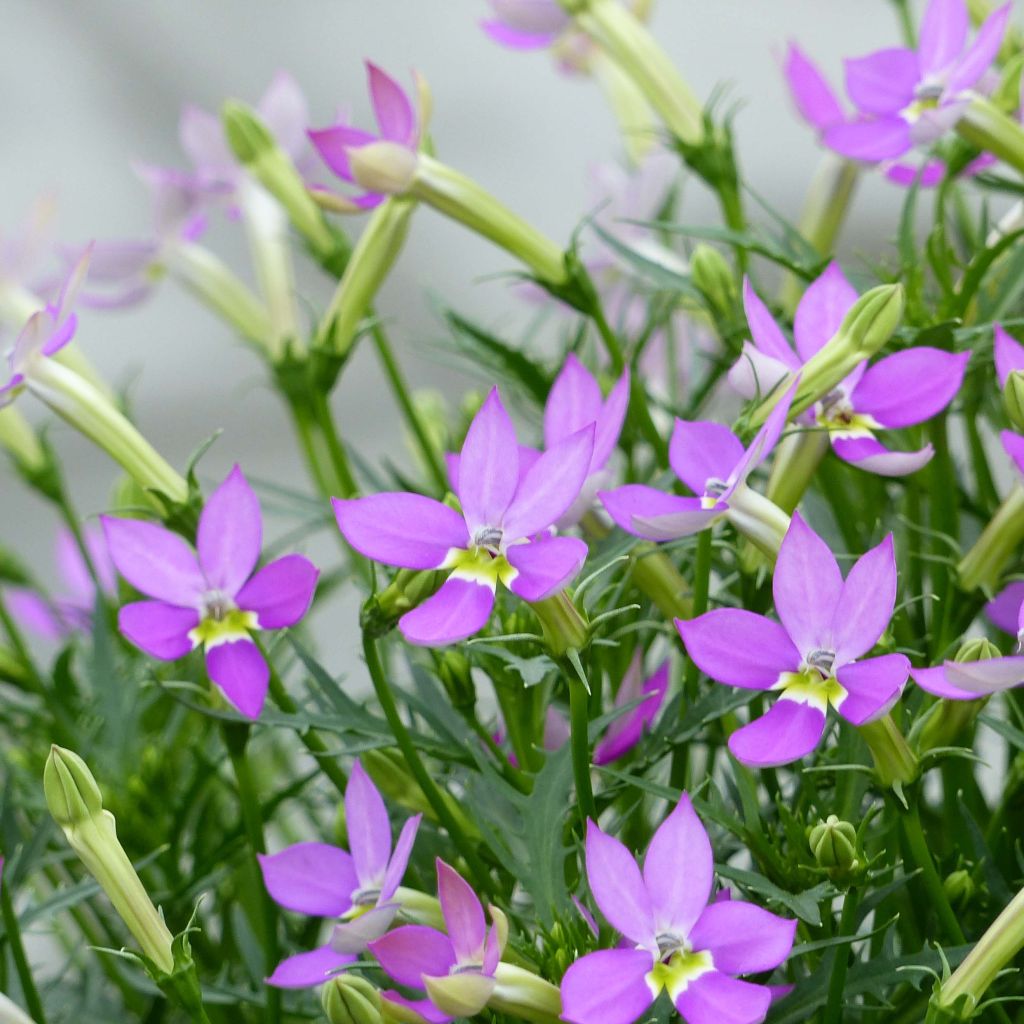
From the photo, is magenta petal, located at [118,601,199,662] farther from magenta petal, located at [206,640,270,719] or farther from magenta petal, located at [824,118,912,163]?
magenta petal, located at [824,118,912,163]

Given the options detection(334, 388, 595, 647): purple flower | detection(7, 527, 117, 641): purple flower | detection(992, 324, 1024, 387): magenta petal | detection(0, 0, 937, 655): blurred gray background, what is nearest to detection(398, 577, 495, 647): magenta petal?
detection(334, 388, 595, 647): purple flower

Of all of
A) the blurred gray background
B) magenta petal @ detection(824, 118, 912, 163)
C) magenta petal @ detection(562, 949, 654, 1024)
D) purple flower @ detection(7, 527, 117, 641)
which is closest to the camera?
magenta petal @ detection(562, 949, 654, 1024)

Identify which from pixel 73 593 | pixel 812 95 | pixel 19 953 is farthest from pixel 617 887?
pixel 73 593

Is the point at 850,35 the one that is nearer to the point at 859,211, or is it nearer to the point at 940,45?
the point at 859,211

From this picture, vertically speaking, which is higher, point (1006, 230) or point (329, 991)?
point (1006, 230)

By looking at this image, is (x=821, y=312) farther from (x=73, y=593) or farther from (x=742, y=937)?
(x=73, y=593)

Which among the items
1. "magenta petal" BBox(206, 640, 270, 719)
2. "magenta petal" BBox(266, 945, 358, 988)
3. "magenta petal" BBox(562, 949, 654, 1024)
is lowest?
"magenta petal" BBox(266, 945, 358, 988)

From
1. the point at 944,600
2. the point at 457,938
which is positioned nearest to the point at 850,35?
the point at 944,600
